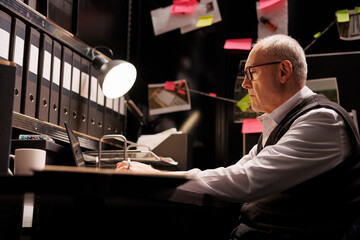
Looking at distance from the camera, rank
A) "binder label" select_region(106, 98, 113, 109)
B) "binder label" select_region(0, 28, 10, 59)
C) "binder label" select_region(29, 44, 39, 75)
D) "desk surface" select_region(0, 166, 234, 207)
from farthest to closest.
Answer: "binder label" select_region(106, 98, 113, 109)
"binder label" select_region(29, 44, 39, 75)
"binder label" select_region(0, 28, 10, 59)
"desk surface" select_region(0, 166, 234, 207)

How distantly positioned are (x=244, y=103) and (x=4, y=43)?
1508mm

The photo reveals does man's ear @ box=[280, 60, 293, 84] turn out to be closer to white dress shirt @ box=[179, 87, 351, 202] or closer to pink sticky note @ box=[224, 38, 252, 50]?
white dress shirt @ box=[179, 87, 351, 202]

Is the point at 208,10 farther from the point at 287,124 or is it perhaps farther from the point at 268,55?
the point at 287,124

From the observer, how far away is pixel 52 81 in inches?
77.4

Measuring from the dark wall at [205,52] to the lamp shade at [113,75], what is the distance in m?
0.41

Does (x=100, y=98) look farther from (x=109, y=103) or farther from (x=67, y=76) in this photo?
(x=67, y=76)

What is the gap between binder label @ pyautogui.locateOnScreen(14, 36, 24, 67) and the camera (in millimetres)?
1743

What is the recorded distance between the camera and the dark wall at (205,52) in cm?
273

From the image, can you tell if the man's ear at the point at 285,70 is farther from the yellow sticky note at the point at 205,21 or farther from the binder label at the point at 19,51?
the yellow sticky note at the point at 205,21

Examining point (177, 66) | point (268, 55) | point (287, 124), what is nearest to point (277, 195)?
point (287, 124)

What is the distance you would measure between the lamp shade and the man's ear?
32.6 inches

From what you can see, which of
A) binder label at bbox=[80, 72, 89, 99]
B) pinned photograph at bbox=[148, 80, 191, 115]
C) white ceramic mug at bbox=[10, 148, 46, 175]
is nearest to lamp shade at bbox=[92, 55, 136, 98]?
binder label at bbox=[80, 72, 89, 99]

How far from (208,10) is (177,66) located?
15.5 inches

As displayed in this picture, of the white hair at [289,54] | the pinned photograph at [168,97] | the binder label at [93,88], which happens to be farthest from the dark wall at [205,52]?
the white hair at [289,54]
